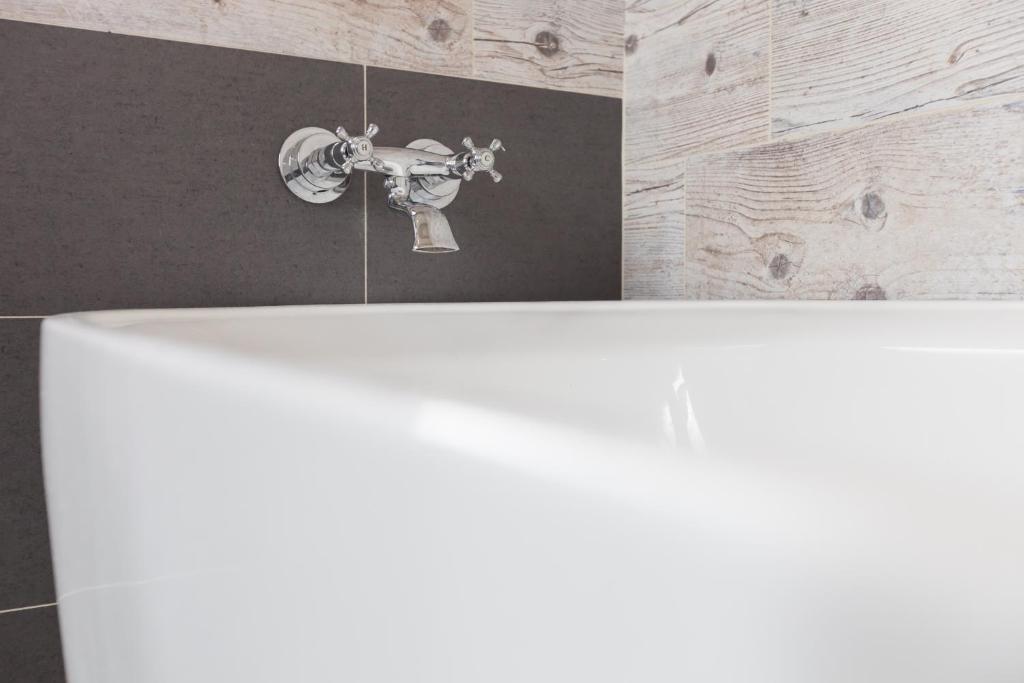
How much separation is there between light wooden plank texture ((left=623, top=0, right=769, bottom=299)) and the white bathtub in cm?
85

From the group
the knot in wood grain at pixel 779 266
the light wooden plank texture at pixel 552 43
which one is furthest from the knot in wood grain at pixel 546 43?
the knot in wood grain at pixel 779 266

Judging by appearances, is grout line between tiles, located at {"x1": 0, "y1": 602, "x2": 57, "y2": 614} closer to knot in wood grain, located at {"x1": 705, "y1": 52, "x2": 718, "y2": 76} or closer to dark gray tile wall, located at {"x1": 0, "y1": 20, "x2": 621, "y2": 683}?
dark gray tile wall, located at {"x1": 0, "y1": 20, "x2": 621, "y2": 683}

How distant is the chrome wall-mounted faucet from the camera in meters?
1.11

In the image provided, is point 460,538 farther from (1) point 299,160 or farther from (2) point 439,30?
(2) point 439,30

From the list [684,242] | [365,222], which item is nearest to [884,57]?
[684,242]

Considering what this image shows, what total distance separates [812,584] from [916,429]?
0.63 meters

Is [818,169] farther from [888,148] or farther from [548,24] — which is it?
[548,24]

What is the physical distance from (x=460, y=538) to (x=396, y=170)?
989 mm

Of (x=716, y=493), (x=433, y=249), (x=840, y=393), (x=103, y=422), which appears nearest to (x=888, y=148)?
(x=840, y=393)

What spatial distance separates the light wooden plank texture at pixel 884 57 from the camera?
0.95 m

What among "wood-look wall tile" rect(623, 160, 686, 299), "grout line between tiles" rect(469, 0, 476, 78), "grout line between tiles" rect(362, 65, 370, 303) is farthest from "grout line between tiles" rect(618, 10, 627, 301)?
"grout line between tiles" rect(362, 65, 370, 303)

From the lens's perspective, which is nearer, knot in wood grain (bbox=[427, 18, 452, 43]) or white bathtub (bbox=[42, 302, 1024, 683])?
white bathtub (bbox=[42, 302, 1024, 683])

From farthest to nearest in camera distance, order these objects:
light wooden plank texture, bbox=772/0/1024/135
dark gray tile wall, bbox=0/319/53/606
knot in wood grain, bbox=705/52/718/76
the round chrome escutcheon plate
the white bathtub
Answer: knot in wood grain, bbox=705/52/718/76, the round chrome escutcheon plate, dark gray tile wall, bbox=0/319/53/606, light wooden plank texture, bbox=772/0/1024/135, the white bathtub

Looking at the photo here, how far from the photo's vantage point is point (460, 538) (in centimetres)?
19
